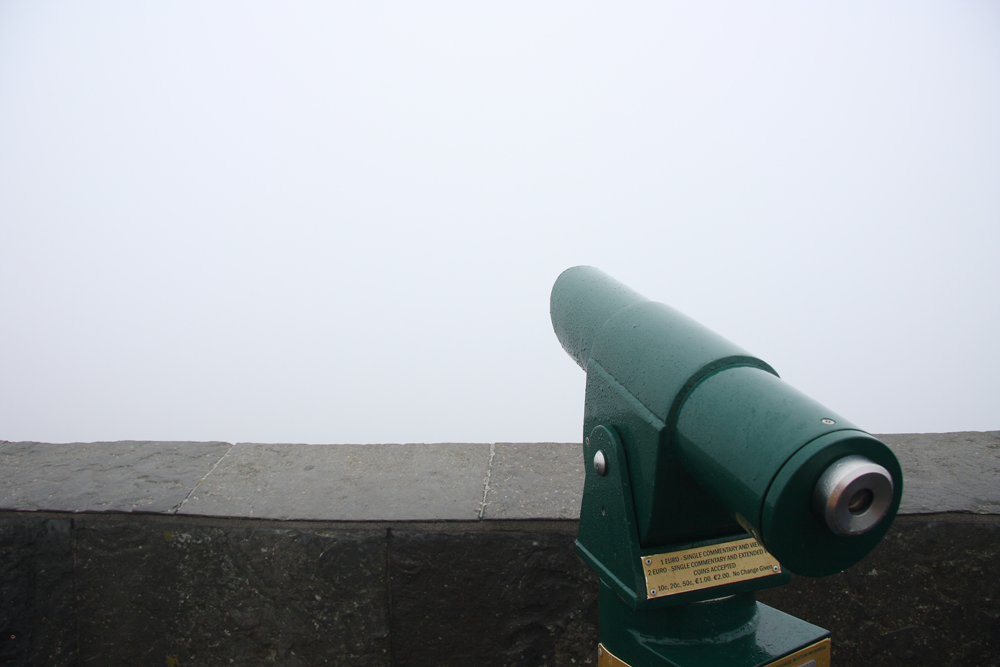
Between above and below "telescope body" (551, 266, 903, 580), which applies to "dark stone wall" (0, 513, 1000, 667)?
below

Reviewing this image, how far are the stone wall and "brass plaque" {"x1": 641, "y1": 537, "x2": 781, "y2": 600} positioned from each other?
67 centimetres

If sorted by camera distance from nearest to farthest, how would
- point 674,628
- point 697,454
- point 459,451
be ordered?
1. point 697,454
2. point 674,628
3. point 459,451

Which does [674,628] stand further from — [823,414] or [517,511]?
[517,511]

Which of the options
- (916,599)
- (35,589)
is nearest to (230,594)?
(35,589)

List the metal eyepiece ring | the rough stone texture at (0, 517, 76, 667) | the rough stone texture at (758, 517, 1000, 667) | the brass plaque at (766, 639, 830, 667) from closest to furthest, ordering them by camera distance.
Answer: the metal eyepiece ring
the brass plaque at (766, 639, 830, 667)
the rough stone texture at (758, 517, 1000, 667)
the rough stone texture at (0, 517, 76, 667)

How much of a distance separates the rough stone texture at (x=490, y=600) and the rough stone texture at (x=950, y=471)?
732mm

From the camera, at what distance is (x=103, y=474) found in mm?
1760

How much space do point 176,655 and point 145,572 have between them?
20cm

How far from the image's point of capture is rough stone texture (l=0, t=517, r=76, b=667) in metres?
1.58

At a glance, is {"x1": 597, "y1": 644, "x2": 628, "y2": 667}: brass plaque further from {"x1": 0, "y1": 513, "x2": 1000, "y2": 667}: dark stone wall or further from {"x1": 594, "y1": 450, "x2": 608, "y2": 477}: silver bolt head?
{"x1": 0, "y1": 513, "x2": 1000, "y2": 667}: dark stone wall

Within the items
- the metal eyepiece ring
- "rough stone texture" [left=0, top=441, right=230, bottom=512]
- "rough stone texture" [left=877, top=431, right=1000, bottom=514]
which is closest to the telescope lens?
the metal eyepiece ring

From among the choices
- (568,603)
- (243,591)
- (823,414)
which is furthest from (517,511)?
(823,414)

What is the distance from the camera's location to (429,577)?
152 centimetres

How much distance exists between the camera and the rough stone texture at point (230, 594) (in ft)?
5.00
